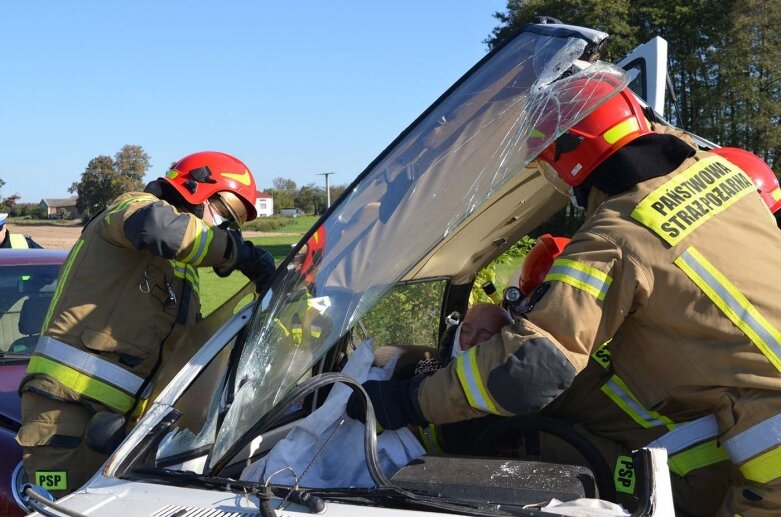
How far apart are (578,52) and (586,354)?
820mm

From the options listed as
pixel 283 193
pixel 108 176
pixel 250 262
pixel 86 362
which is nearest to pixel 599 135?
pixel 250 262

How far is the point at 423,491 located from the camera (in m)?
1.88

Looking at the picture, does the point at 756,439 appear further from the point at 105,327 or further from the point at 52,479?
the point at 52,479

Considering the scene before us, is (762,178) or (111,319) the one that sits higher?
(762,178)

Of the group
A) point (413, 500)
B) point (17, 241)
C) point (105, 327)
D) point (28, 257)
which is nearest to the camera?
point (413, 500)

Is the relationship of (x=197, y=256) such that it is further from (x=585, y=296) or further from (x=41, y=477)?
(x=585, y=296)

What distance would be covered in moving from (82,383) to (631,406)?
199 cm

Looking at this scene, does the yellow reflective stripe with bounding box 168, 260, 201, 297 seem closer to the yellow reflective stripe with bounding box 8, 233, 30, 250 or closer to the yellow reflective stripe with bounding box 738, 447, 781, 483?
the yellow reflective stripe with bounding box 738, 447, 781, 483

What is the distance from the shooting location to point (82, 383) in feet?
9.30

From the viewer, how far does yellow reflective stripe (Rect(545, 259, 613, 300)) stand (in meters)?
2.01

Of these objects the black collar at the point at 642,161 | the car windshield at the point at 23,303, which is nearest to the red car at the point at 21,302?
the car windshield at the point at 23,303

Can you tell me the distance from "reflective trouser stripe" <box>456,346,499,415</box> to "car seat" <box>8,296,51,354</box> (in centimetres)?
301

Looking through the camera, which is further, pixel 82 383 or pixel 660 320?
pixel 82 383

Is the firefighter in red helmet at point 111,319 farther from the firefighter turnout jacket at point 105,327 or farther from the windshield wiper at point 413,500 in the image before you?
the windshield wiper at point 413,500
